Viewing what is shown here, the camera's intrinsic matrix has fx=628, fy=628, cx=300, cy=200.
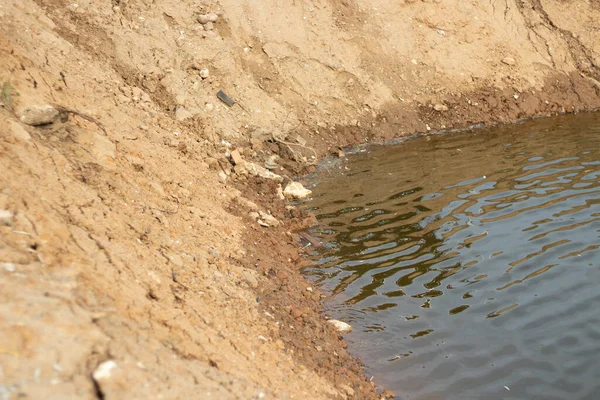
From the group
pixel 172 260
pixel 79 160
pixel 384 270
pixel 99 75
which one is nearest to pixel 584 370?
pixel 384 270

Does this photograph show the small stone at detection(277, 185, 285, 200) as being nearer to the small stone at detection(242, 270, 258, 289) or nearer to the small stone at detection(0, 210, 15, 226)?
the small stone at detection(242, 270, 258, 289)

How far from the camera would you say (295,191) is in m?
8.42

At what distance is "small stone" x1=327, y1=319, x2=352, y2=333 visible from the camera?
5.70 metres

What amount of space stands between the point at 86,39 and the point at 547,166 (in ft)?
22.6

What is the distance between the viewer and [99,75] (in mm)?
8164

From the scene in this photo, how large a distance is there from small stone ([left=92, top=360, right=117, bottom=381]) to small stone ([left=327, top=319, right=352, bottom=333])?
2927 millimetres

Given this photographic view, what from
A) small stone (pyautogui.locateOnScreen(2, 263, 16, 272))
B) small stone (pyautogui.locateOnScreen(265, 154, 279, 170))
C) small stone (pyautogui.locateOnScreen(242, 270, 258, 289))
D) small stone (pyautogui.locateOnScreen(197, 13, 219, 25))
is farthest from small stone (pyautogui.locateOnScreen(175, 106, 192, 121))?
small stone (pyautogui.locateOnScreen(2, 263, 16, 272))

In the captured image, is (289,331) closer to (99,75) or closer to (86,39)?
(99,75)

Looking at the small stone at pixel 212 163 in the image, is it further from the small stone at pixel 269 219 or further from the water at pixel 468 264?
the water at pixel 468 264

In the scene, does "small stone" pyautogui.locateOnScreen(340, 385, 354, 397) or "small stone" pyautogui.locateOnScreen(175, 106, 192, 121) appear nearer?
"small stone" pyautogui.locateOnScreen(340, 385, 354, 397)

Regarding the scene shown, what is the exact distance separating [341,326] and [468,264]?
5.65ft

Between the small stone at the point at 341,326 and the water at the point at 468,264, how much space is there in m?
0.08

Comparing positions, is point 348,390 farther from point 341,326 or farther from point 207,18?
point 207,18

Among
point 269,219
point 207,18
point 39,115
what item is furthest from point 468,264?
point 207,18
